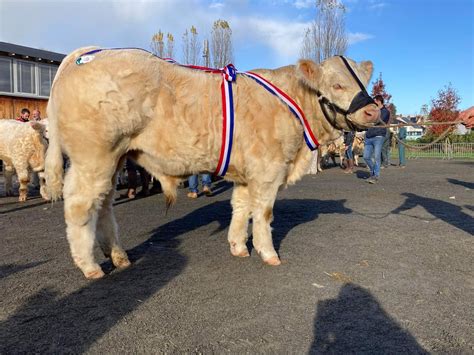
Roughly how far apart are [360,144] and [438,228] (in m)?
15.8

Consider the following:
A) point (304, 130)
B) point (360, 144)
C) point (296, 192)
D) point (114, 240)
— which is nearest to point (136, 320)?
point (114, 240)

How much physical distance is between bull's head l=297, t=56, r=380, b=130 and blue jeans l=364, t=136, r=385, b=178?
28.1 feet

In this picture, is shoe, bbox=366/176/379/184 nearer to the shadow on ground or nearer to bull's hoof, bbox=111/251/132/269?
the shadow on ground

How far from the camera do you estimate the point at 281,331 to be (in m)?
2.96

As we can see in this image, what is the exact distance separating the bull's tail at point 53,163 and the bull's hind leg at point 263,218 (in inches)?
80.8

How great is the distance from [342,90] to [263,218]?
5.51 feet

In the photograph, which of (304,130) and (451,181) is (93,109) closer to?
(304,130)

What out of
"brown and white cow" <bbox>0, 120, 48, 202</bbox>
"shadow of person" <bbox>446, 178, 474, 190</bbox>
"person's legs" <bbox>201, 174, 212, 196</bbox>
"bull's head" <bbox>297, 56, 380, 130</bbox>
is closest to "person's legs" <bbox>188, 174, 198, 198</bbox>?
"person's legs" <bbox>201, 174, 212, 196</bbox>

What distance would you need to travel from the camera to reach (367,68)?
4.94m

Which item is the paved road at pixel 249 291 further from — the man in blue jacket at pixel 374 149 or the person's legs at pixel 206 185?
the man in blue jacket at pixel 374 149

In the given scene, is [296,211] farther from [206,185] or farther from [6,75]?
[6,75]

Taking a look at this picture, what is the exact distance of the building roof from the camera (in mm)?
21266

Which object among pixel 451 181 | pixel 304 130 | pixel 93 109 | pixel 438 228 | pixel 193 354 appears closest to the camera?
pixel 193 354

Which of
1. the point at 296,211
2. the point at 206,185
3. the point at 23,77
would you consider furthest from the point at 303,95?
the point at 23,77
